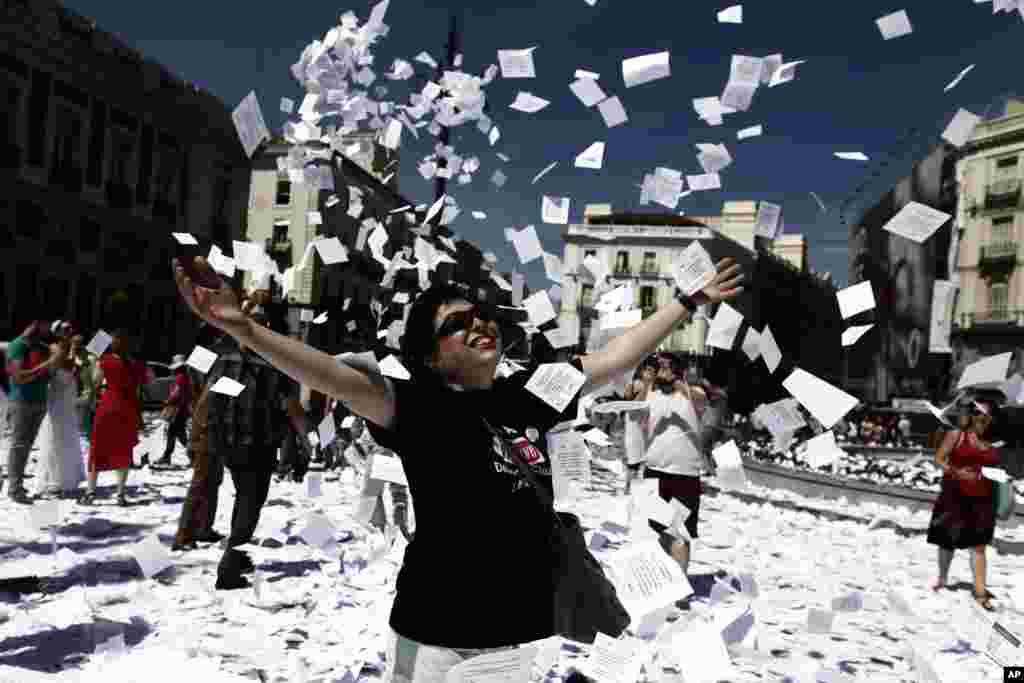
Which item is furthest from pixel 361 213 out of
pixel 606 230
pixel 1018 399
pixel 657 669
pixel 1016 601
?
pixel 606 230

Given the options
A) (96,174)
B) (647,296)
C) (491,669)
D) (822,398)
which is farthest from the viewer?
(647,296)

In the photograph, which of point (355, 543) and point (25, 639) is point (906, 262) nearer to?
point (355, 543)

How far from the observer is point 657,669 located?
421 centimetres

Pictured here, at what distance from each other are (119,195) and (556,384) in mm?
31205

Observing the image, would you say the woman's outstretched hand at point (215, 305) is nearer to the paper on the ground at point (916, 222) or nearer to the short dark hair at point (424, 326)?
the short dark hair at point (424, 326)

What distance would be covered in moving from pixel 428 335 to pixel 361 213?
4.93 metres

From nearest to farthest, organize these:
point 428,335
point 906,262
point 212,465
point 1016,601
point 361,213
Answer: point 428,335
point 212,465
point 1016,601
point 361,213
point 906,262

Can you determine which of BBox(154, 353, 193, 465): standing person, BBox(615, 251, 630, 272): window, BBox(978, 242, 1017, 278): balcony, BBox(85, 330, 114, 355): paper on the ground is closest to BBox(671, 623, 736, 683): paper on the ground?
BBox(85, 330, 114, 355): paper on the ground

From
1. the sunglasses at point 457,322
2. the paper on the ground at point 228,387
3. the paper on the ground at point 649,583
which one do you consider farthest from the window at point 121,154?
the sunglasses at point 457,322

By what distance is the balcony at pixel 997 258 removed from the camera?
40875 mm

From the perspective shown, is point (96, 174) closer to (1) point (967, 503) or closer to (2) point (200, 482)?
(2) point (200, 482)

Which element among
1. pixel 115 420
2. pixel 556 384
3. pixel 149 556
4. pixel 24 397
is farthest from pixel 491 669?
pixel 24 397

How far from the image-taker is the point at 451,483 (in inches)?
84.0

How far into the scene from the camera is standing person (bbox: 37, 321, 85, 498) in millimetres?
7891
